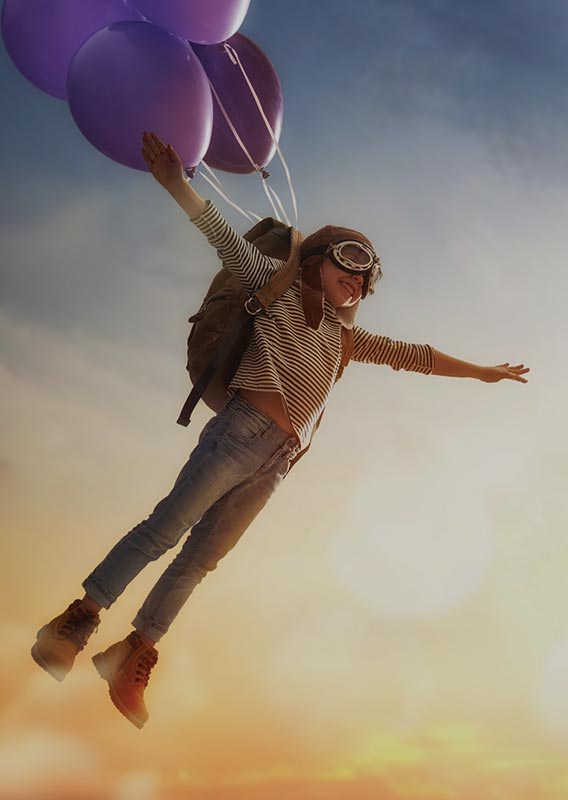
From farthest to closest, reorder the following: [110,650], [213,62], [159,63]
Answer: [213,62] → [110,650] → [159,63]

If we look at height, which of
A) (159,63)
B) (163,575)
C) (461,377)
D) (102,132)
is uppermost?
(461,377)

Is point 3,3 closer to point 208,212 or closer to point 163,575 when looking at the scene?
point 208,212

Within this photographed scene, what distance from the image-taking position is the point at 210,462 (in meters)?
3.42

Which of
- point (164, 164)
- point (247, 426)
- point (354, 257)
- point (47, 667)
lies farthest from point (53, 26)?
point (47, 667)

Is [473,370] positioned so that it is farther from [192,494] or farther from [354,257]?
[192,494]

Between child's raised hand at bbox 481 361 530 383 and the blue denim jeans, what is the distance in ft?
4.07

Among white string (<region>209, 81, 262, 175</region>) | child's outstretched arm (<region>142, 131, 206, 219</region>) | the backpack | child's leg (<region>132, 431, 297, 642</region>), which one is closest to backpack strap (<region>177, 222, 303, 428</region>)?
the backpack

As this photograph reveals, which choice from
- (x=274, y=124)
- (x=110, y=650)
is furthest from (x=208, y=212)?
(x=110, y=650)

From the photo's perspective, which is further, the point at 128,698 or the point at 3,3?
the point at 3,3

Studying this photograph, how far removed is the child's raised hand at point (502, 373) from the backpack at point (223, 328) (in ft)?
4.03

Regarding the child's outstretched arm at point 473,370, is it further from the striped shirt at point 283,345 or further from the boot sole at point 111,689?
the boot sole at point 111,689

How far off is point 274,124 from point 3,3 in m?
1.32

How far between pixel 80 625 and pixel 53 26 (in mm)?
2516

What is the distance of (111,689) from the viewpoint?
3408 millimetres
